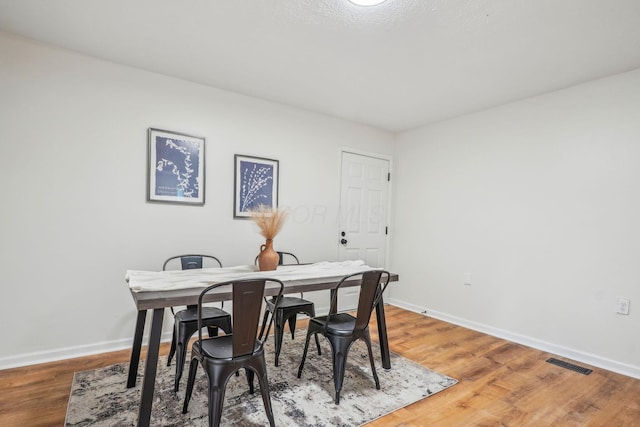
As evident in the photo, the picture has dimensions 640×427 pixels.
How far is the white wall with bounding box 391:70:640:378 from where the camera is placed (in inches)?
110

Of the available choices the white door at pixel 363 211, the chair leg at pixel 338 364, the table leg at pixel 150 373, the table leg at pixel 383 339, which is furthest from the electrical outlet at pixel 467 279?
the table leg at pixel 150 373

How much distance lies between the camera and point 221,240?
3428mm

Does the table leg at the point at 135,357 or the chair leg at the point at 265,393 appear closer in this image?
the chair leg at the point at 265,393

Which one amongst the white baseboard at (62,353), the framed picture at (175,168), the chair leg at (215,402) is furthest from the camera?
the framed picture at (175,168)

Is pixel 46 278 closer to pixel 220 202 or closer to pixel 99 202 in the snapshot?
pixel 99 202

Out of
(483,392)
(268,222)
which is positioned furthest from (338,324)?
(483,392)

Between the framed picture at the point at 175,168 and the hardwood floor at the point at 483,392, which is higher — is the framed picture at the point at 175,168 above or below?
above

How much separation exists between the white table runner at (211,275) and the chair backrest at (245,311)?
1.25 ft

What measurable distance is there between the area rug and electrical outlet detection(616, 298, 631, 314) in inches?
63.4

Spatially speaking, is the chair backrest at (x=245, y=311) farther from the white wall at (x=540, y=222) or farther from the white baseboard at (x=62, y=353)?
the white wall at (x=540, y=222)

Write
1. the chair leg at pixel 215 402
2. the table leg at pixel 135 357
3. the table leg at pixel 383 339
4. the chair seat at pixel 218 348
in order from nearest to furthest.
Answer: the chair leg at pixel 215 402
the chair seat at pixel 218 348
the table leg at pixel 135 357
the table leg at pixel 383 339

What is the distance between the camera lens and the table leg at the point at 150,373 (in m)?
1.71

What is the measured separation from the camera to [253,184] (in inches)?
142

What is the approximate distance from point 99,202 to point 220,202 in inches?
40.8
